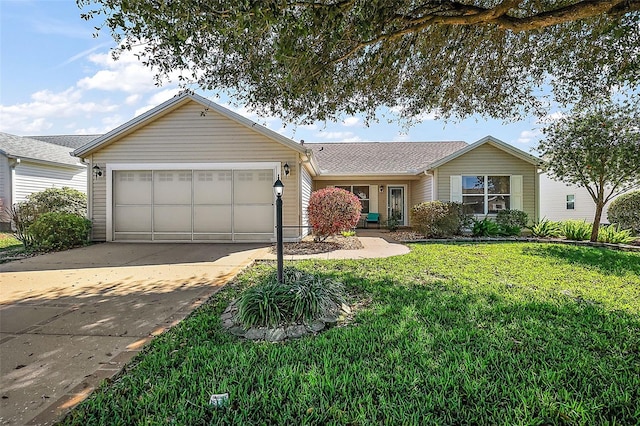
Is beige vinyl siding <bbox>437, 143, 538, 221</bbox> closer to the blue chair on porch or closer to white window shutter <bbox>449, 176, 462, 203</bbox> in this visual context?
white window shutter <bbox>449, 176, 462, 203</bbox>

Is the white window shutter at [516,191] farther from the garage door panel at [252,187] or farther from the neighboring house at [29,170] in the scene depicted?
the neighboring house at [29,170]

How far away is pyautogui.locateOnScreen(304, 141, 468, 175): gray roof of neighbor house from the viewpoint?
54.5 feet

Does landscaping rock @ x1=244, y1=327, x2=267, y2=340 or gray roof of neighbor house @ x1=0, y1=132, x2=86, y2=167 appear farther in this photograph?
gray roof of neighbor house @ x1=0, y1=132, x2=86, y2=167

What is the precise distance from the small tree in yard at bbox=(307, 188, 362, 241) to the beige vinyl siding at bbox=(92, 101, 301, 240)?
0.90m

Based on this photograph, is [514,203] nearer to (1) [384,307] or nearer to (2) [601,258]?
(2) [601,258]

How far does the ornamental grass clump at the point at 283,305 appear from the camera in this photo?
3.80 metres

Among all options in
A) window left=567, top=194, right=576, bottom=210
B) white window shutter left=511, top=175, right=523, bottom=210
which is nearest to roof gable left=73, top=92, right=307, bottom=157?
white window shutter left=511, top=175, right=523, bottom=210

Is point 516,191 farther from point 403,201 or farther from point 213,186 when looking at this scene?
point 213,186

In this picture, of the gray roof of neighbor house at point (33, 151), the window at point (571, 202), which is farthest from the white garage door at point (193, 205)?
the window at point (571, 202)

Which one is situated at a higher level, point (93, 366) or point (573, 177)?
point (573, 177)

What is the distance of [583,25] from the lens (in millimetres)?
6609

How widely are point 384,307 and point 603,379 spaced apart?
227 centimetres

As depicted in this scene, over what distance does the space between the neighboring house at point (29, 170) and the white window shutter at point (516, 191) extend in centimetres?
2134

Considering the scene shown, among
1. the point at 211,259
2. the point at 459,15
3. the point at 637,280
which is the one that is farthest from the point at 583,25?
the point at 211,259
